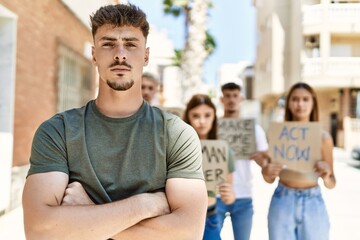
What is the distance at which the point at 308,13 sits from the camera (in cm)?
399

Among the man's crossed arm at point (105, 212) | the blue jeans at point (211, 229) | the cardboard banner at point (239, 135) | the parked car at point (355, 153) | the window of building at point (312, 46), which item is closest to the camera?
the man's crossed arm at point (105, 212)

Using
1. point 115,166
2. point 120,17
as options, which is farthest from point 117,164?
point 120,17

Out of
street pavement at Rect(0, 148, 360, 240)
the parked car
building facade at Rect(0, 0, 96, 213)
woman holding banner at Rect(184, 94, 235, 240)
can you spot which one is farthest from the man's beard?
the parked car

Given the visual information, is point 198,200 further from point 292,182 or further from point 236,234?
point 236,234

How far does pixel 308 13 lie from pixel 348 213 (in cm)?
389

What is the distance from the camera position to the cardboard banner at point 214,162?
2.83 metres

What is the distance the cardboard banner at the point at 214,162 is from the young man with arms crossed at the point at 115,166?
139 centimetres

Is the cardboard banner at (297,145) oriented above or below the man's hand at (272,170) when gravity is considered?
above

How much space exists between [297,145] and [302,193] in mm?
303

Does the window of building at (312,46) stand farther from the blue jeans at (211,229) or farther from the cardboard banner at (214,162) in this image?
the blue jeans at (211,229)

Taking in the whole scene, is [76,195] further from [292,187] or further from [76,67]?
[76,67]

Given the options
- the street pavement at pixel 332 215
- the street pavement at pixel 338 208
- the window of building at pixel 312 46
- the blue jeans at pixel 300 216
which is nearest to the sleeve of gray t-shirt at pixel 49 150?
the blue jeans at pixel 300 216

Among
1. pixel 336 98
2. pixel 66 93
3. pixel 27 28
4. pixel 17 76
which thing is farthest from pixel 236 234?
pixel 66 93

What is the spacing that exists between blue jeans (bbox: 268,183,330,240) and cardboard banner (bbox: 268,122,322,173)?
0.16 meters
